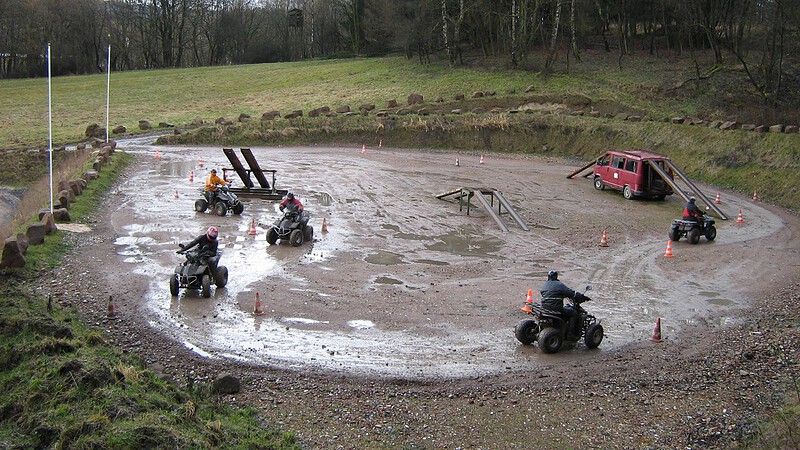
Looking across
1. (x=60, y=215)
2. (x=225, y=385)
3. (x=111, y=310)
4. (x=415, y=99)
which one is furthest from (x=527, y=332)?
(x=415, y=99)

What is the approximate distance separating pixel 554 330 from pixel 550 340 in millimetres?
191

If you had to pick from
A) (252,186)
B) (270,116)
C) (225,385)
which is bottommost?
(225,385)

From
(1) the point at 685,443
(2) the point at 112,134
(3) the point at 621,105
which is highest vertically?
(3) the point at 621,105

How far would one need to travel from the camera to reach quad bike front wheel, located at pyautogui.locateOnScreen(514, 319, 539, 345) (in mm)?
13820

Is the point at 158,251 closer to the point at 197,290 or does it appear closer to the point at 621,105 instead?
the point at 197,290

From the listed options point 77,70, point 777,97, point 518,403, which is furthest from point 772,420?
point 77,70

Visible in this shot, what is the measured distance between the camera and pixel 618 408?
11.4 m

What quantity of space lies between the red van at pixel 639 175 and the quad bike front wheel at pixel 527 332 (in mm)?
16613

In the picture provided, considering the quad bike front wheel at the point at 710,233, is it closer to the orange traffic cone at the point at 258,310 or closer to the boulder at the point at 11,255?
the orange traffic cone at the point at 258,310

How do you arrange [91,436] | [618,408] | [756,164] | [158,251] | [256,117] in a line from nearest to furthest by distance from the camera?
[91,436] → [618,408] → [158,251] → [756,164] → [256,117]

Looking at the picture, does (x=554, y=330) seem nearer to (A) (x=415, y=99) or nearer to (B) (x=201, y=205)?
(B) (x=201, y=205)

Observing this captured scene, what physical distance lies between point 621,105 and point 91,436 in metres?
42.4

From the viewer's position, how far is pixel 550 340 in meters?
13.5

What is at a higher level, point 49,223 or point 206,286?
point 49,223
